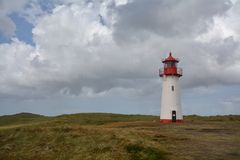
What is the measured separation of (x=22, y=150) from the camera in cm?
3011

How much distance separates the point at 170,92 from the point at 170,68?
12.5 ft

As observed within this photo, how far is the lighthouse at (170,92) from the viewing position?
52.6 meters

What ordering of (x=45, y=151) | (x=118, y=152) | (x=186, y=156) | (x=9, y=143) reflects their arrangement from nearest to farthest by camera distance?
1. (x=186, y=156)
2. (x=118, y=152)
3. (x=45, y=151)
4. (x=9, y=143)

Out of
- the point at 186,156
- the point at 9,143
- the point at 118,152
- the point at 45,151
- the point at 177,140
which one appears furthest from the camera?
the point at 9,143

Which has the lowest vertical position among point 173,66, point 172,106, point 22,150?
point 22,150

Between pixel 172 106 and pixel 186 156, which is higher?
pixel 172 106

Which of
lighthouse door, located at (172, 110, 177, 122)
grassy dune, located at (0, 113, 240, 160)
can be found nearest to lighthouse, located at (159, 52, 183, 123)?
lighthouse door, located at (172, 110, 177, 122)

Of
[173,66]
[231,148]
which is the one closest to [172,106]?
[173,66]

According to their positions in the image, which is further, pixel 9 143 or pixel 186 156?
pixel 9 143

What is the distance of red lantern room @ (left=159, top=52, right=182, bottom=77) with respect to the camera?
53.2 metres


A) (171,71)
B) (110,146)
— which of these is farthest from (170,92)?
(110,146)

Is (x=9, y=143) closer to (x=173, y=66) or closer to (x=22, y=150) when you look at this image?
(x=22, y=150)

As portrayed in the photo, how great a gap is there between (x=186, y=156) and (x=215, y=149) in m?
3.50

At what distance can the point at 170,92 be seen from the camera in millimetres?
52875
